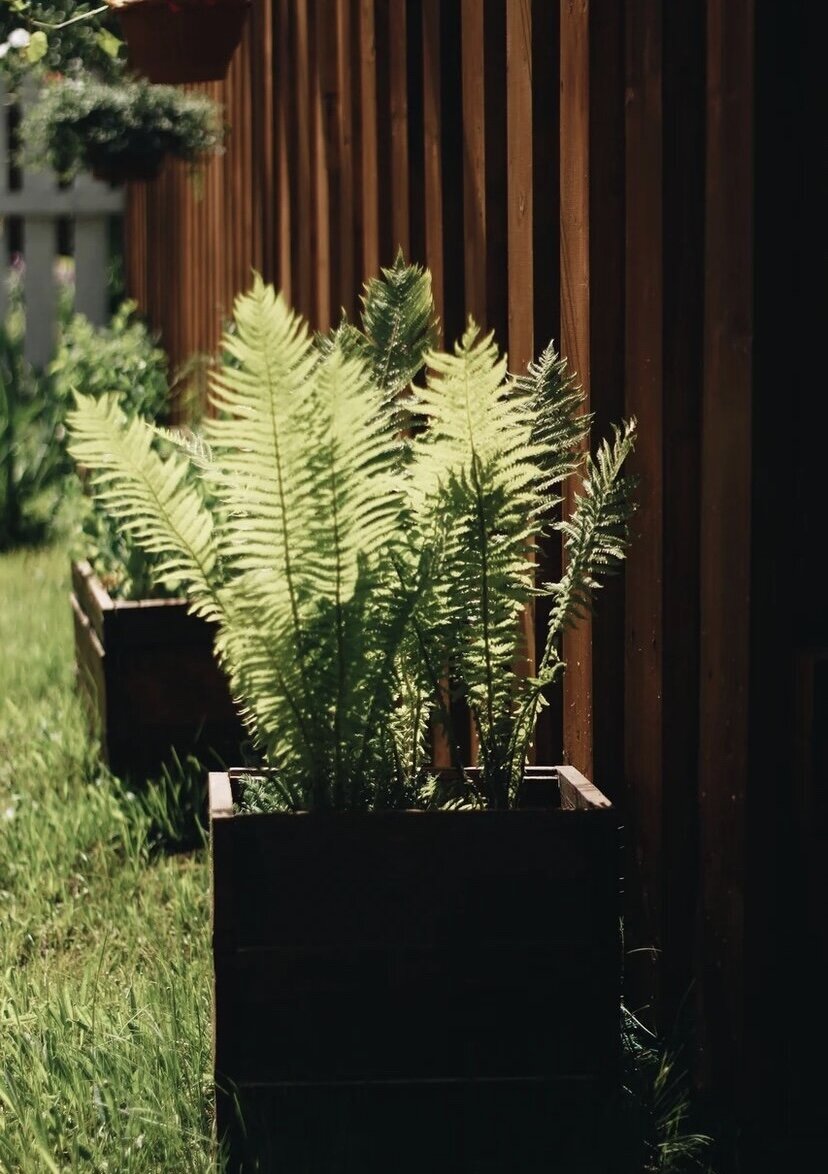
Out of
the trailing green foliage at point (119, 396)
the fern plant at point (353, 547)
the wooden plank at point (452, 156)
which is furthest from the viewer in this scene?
the trailing green foliage at point (119, 396)

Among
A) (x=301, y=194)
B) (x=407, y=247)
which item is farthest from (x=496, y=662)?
(x=301, y=194)

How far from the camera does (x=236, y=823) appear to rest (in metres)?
1.56

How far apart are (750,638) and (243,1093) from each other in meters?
0.67

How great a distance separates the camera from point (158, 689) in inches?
124

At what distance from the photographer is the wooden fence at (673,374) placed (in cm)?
167

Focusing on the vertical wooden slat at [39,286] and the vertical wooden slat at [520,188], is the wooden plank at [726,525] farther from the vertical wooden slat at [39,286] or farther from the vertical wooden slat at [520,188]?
the vertical wooden slat at [39,286]

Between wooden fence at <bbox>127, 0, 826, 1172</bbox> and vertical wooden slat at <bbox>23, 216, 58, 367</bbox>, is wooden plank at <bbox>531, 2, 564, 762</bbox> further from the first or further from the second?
vertical wooden slat at <bbox>23, 216, 58, 367</bbox>

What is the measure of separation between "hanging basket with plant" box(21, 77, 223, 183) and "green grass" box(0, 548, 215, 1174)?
2.27 m

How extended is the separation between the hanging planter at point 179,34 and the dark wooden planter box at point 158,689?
1.18 m

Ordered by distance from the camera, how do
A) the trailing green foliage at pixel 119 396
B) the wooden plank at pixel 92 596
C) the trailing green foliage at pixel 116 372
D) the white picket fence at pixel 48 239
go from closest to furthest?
the wooden plank at pixel 92 596, the trailing green foliage at pixel 119 396, the trailing green foliage at pixel 116 372, the white picket fence at pixel 48 239

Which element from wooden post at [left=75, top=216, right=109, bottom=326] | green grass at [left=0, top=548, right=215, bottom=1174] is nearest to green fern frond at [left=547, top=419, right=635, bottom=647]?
green grass at [left=0, top=548, right=215, bottom=1174]

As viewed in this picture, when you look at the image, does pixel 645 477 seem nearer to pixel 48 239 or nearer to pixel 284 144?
pixel 284 144

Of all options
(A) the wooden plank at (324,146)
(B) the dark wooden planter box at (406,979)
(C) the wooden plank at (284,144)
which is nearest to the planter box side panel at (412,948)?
(B) the dark wooden planter box at (406,979)

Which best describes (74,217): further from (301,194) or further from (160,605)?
(160,605)
